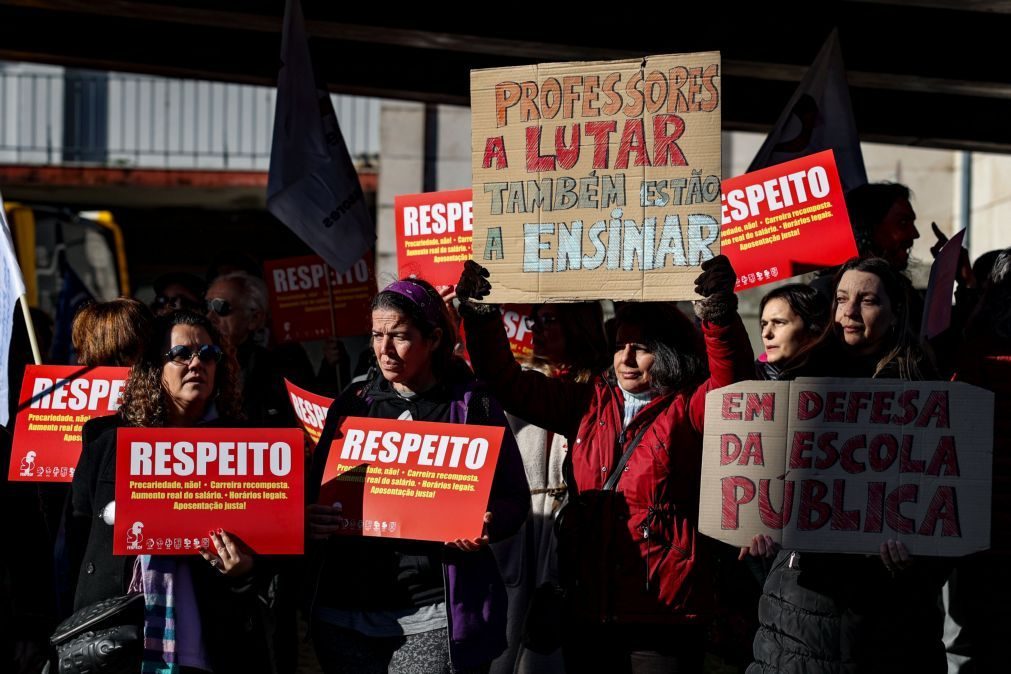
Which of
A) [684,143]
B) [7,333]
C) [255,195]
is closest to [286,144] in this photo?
[7,333]

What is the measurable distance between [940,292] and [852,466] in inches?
33.4

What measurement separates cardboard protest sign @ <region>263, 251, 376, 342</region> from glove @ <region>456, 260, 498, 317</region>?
200 centimetres

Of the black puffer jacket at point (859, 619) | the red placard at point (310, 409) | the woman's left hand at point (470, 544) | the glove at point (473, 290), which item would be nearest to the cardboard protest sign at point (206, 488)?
the woman's left hand at point (470, 544)

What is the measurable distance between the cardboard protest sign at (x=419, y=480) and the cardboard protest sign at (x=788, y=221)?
1554 mm

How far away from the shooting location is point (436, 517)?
3.82 m

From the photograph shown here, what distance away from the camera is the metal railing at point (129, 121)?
1672 centimetres

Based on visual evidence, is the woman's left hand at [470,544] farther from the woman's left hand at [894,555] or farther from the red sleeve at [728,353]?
the woman's left hand at [894,555]

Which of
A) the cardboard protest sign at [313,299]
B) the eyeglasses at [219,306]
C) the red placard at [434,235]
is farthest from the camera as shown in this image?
the cardboard protest sign at [313,299]

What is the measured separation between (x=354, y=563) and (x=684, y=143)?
1.61 meters

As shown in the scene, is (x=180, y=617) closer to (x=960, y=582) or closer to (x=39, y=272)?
(x=960, y=582)

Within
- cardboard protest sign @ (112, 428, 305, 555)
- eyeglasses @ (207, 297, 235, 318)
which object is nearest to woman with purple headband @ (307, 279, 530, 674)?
cardboard protest sign @ (112, 428, 305, 555)

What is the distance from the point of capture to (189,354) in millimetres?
4160

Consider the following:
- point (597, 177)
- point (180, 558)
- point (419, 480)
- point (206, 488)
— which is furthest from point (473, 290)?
point (180, 558)

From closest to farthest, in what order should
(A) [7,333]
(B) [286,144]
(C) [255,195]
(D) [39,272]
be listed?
(A) [7,333], (B) [286,144], (D) [39,272], (C) [255,195]
